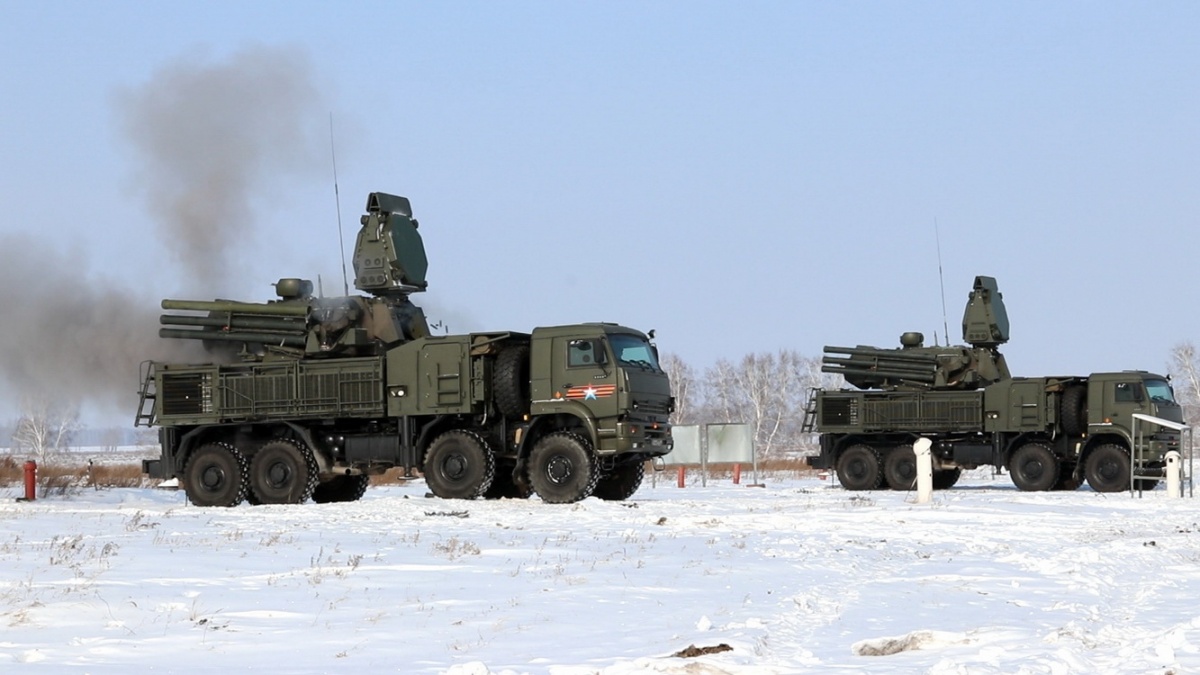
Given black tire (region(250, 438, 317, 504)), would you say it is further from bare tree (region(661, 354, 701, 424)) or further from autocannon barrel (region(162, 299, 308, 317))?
bare tree (region(661, 354, 701, 424))

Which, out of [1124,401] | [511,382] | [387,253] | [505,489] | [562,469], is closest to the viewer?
[562,469]

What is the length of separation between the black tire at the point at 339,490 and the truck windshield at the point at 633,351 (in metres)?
5.89

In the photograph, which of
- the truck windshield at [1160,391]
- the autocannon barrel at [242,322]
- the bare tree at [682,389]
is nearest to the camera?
the autocannon barrel at [242,322]

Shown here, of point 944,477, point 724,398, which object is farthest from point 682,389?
point 944,477

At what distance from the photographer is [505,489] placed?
26141 millimetres

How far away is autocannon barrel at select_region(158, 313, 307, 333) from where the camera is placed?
26.2 m

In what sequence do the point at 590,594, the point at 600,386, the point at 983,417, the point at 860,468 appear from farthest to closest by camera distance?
the point at 860,468, the point at 983,417, the point at 600,386, the point at 590,594

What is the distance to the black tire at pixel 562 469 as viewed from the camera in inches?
933

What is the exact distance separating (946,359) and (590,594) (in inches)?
978

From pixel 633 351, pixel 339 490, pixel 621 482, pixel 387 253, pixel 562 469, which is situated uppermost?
pixel 387 253

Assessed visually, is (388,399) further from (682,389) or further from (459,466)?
(682,389)

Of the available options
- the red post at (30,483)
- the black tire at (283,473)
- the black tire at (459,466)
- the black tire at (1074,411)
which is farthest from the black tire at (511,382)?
the black tire at (1074,411)

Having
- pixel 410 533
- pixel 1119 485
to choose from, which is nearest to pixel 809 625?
pixel 410 533

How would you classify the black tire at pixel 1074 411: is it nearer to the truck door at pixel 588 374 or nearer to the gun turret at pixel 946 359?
the gun turret at pixel 946 359
